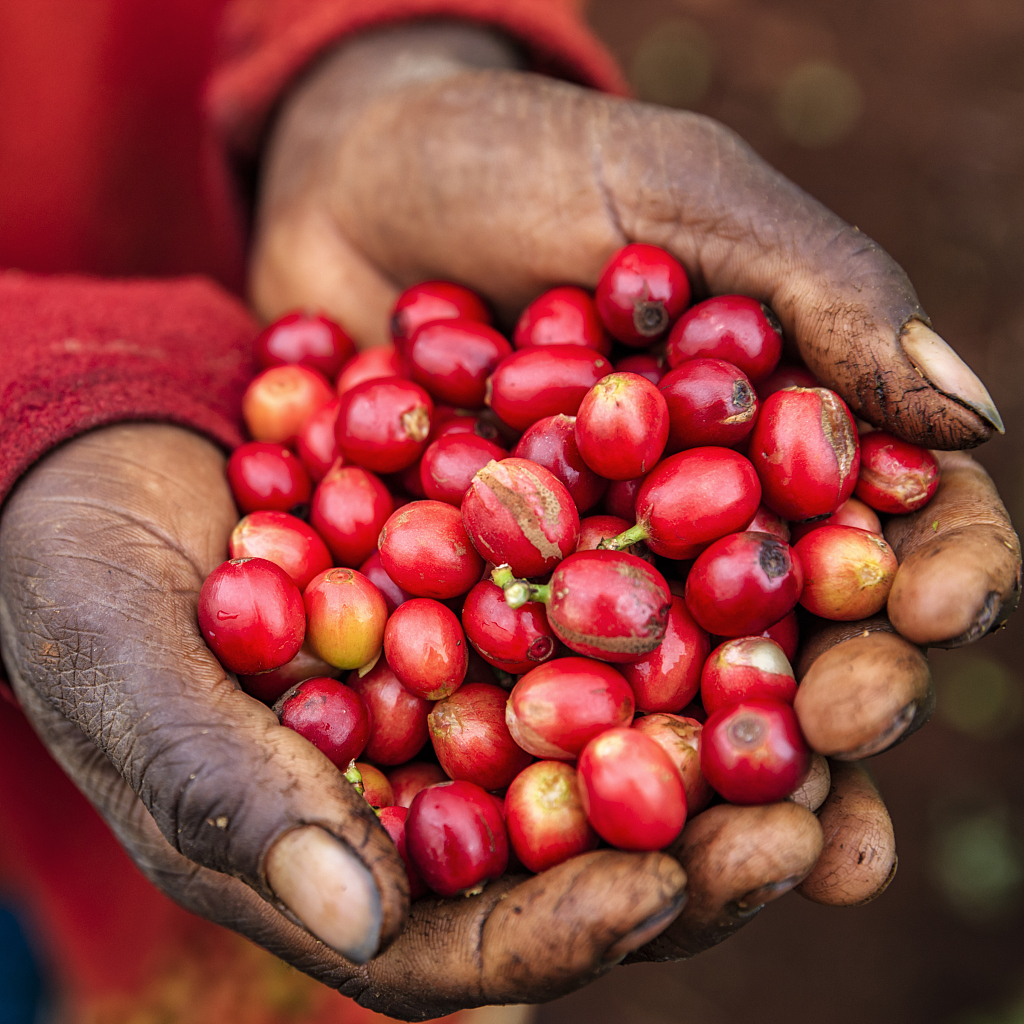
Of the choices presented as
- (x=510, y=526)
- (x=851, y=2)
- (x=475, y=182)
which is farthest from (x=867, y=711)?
(x=851, y=2)

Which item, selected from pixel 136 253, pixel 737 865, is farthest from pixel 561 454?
→ pixel 136 253

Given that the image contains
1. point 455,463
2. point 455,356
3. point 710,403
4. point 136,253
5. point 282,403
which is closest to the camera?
point 710,403

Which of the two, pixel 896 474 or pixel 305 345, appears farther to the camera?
pixel 305 345

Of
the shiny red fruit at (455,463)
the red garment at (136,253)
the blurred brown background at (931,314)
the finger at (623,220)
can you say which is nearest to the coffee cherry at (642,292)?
the finger at (623,220)

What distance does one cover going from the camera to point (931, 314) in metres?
4.73

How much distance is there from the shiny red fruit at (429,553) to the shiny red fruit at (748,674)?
66 cm

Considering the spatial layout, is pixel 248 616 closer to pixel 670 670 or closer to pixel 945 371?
pixel 670 670

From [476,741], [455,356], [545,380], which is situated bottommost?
[476,741]

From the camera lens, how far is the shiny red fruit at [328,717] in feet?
6.68

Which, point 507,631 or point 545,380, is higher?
point 545,380

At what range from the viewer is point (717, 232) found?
2.55 metres

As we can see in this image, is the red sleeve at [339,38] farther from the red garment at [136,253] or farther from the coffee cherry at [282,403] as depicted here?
the coffee cherry at [282,403]

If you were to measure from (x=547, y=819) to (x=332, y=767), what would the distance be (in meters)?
→ 0.48

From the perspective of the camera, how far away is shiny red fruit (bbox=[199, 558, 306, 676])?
6.73ft
